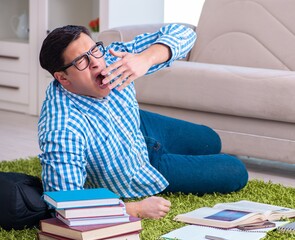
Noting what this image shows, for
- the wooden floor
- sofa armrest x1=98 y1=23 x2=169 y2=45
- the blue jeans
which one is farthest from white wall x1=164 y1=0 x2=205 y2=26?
the blue jeans

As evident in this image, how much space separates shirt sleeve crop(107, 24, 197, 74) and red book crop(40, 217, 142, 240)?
0.64m

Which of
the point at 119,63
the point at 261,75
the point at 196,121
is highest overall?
the point at 119,63

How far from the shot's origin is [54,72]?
2314mm

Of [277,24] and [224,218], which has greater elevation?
[277,24]

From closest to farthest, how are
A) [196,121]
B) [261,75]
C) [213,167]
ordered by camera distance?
[213,167]
[261,75]
[196,121]

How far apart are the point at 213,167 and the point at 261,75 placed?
0.77m

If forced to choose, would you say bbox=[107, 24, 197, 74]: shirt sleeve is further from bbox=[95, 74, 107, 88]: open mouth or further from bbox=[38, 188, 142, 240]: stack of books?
bbox=[38, 188, 142, 240]: stack of books

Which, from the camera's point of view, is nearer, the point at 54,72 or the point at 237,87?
the point at 54,72

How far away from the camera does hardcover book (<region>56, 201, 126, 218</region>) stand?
1993 millimetres

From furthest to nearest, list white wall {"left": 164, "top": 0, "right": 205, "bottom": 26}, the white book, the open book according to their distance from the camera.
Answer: white wall {"left": 164, "top": 0, "right": 205, "bottom": 26}
the open book
the white book

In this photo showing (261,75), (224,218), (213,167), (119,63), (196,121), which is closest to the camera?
(119,63)

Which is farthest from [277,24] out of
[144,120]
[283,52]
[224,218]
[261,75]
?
[224,218]

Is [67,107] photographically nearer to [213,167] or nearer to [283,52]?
[213,167]

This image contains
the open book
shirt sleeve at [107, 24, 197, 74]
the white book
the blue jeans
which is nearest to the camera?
the white book
